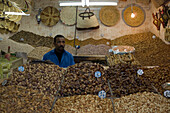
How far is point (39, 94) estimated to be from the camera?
1.66 metres

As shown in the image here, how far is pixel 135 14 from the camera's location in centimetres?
575

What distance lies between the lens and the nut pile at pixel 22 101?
144 centimetres

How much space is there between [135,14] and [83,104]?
505cm

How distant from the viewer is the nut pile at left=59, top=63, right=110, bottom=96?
1.77 metres

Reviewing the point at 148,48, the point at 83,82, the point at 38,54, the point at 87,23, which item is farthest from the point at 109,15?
the point at 83,82

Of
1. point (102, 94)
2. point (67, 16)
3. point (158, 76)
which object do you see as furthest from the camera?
point (67, 16)

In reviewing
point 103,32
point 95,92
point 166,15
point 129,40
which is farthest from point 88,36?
point 95,92

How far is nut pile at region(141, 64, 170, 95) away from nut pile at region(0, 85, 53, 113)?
4.35 ft

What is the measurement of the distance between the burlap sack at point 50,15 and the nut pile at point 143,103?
16.3 feet

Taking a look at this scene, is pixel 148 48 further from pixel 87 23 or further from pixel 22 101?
pixel 22 101

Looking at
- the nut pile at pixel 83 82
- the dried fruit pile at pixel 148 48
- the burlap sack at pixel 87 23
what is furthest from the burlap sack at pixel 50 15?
the nut pile at pixel 83 82

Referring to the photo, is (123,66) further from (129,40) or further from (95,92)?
(129,40)

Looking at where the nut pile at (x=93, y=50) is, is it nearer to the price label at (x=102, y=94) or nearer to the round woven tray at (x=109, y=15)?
the round woven tray at (x=109, y=15)

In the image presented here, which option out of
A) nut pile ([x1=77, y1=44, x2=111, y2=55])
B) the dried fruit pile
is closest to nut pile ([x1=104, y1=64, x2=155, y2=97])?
the dried fruit pile
